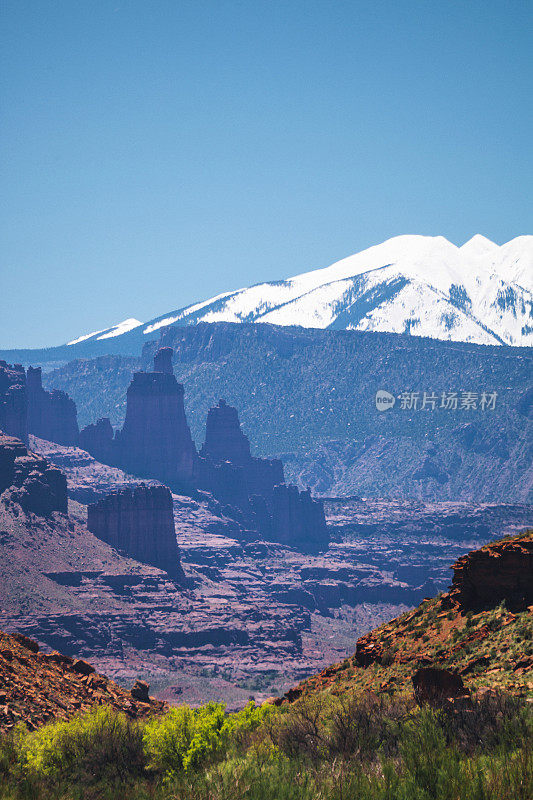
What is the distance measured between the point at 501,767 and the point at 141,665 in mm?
164232

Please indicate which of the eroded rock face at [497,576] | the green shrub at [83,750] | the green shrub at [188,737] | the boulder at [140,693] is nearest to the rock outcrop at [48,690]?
the boulder at [140,693]

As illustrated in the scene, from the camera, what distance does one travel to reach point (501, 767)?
29.1m

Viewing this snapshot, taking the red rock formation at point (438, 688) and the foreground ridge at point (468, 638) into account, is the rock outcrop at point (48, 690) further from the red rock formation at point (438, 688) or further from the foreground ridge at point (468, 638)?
the red rock formation at point (438, 688)

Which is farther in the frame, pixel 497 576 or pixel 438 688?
pixel 497 576

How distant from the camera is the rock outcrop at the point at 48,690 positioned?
5122 centimetres

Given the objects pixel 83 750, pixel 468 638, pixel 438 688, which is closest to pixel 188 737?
pixel 83 750

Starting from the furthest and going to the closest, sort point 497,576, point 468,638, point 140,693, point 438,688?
point 140,693 → point 497,576 → point 468,638 → point 438,688

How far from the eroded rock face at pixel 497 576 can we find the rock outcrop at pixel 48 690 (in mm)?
18918

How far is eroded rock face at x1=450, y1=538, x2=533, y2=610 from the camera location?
49.8 metres

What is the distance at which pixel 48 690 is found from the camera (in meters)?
55.8

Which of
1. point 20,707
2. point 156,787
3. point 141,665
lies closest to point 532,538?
point 156,787

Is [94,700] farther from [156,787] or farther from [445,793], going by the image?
[445,793]

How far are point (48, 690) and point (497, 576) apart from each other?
2269 centimetres

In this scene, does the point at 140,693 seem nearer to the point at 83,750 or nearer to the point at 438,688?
the point at 83,750
